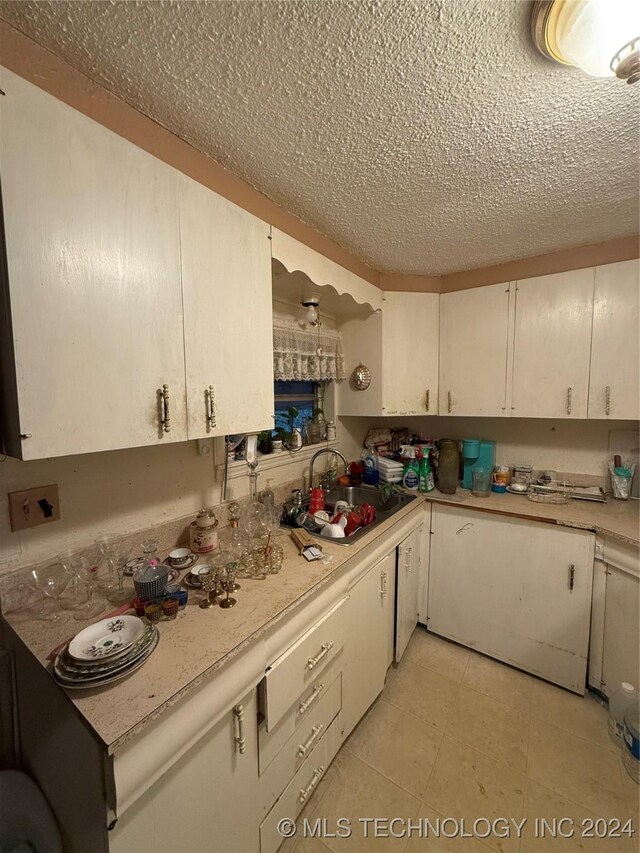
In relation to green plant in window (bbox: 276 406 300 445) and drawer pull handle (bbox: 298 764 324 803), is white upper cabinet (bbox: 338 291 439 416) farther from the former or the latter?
drawer pull handle (bbox: 298 764 324 803)

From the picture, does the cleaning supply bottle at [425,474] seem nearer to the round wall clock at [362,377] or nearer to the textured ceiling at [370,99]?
the round wall clock at [362,377]

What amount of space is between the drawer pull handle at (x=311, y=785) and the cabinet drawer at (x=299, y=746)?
0.12 meters

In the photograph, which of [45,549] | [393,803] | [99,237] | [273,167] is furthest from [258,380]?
[393,803]

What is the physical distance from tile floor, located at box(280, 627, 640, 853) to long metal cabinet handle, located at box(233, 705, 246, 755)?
619 mm

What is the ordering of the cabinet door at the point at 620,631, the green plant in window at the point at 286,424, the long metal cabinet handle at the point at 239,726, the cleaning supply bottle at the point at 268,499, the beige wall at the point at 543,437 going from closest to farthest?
the long metal cabinet handle at the point at 239,726
the cabinet door at the point at 620,631
the cleaning supply bottle at the point at 268,499
the green plant in window at the point at 286,424
the beige wall at the point at 543,437

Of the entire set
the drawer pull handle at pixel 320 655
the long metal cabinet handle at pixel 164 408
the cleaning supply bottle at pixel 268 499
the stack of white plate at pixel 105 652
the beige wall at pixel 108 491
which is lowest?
the drawer pull handle at pixel 320 655

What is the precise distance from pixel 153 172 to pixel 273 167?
417mm

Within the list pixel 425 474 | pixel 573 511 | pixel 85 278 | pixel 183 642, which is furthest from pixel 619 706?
pixel 85 278

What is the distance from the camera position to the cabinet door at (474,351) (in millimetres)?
1905

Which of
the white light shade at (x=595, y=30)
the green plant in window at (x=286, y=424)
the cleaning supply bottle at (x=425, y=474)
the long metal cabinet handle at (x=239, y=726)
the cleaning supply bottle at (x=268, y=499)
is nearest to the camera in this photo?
the white light shade at (x=595, y=30)

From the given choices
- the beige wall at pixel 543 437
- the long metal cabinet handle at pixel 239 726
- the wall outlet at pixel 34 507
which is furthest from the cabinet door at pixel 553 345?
the wall outlet at pixel 34 507

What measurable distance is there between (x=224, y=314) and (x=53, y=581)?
93 cm

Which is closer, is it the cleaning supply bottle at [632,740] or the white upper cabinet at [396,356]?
the cleaning supply bottle at [632,740]

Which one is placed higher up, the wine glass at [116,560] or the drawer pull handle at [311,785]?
A: the wine glass at [116,560]
